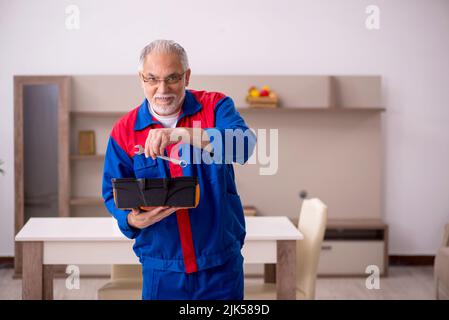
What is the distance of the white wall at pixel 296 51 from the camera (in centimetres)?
392

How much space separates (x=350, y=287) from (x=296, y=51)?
1.67 m

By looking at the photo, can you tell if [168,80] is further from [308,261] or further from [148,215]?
[308,261]

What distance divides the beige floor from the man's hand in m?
2.45

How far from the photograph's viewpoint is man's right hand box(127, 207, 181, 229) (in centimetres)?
125

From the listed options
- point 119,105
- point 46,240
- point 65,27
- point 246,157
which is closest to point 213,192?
point 246,157

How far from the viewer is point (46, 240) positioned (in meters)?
2.30

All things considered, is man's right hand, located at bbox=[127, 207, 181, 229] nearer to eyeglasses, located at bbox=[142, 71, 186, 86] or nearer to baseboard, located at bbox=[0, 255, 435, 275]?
eyeglasses, located at bbox=[142, 71, 186, 86]

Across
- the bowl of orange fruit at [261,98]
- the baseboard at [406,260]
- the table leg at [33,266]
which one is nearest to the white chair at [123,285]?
the table leg at [33,266]

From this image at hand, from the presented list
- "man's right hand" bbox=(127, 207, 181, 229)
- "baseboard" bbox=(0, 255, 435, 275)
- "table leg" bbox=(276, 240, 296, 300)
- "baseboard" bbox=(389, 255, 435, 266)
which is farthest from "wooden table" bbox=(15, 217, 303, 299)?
"baseboard" bbox=(389, 255, 435, 266)

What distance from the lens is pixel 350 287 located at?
3602mm

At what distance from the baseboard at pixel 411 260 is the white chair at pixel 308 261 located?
6.07 ft

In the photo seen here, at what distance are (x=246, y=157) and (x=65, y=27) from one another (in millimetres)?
3056

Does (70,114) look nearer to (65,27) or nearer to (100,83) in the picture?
(100,83)

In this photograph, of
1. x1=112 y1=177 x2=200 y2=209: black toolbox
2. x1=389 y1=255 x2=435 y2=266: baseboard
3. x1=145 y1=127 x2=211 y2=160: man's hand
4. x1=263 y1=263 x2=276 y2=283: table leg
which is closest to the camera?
x1=145 y1=127 x2=211 y2=160: man's hand
